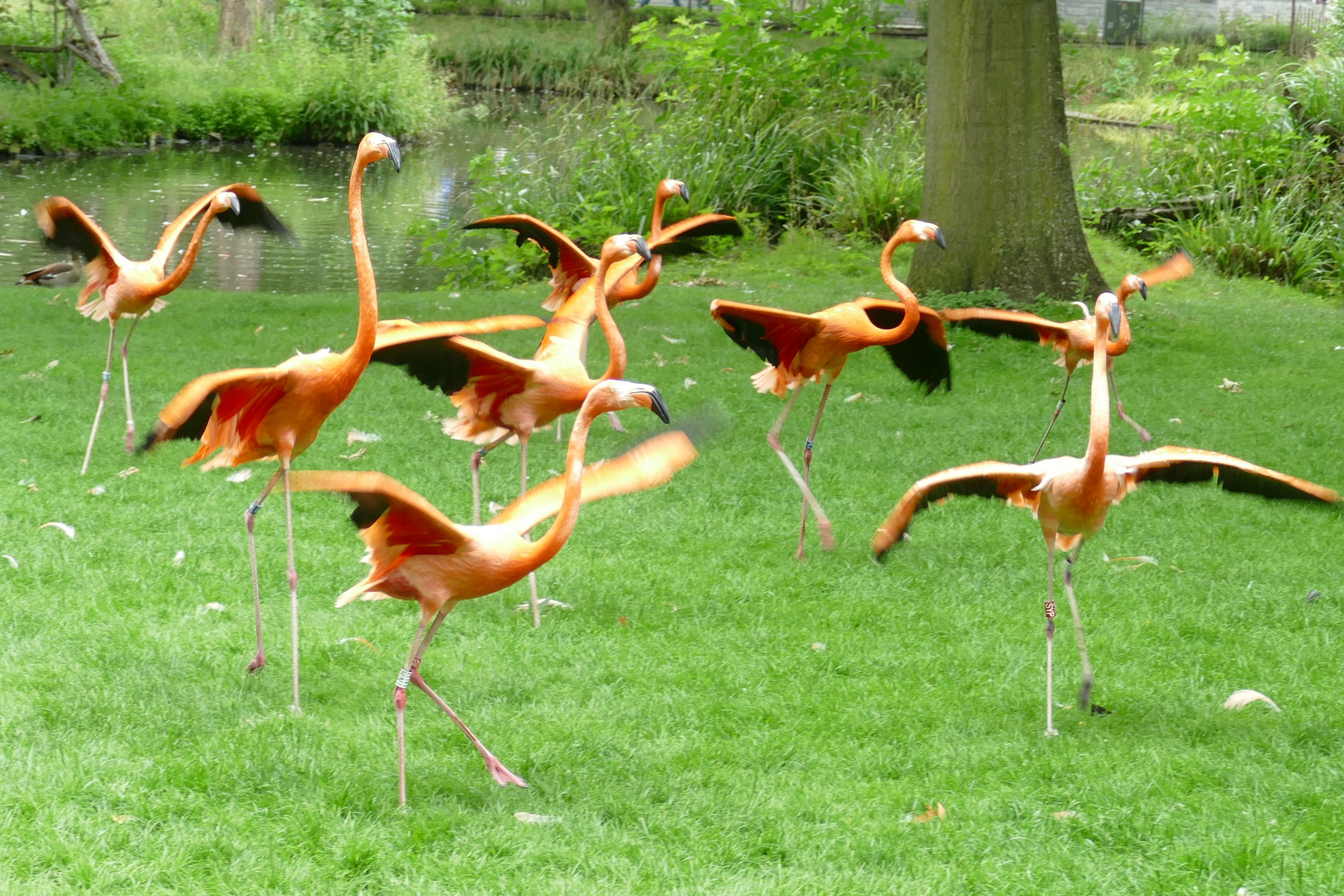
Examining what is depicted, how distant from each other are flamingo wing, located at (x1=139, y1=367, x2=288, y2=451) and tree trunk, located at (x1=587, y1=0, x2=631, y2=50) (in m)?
27.7

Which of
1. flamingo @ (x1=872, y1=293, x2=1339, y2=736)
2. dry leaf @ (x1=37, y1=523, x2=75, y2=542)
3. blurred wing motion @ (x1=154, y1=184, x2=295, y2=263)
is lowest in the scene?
dry leaf @ (x1=37, y1=523, x2=75, y2=542)

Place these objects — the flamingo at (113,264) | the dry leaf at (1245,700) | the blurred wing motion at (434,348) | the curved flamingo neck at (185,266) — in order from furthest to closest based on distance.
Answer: the flamingo at (113,264) < the curved flamingo neck at (185,266) < the blurred wing motion at (434,348) < the dry leaf at (1245,700)

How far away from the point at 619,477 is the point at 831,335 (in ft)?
8.04

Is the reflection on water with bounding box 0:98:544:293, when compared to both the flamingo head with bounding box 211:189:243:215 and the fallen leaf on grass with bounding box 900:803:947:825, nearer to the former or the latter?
the flamingo head with bounding box 211:189:243:215

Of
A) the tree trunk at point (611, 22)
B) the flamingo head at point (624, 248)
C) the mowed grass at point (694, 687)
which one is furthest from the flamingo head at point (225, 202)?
the tree trunk at point (611, 22)

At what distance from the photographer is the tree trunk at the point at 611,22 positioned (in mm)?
30875

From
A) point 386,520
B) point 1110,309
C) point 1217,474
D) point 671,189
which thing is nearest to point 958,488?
point 1110,309

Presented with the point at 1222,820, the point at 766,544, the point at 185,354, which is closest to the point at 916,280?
the point at 766,544

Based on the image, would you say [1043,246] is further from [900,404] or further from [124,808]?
[124,808]

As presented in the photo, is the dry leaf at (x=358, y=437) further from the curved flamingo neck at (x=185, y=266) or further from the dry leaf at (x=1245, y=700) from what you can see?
the dry leaf at (x=1245, y=700)

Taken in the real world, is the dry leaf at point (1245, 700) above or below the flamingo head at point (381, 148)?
below

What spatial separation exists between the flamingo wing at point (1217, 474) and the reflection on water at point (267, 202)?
9.75 m

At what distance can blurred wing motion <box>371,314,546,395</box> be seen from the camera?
16.4 ft

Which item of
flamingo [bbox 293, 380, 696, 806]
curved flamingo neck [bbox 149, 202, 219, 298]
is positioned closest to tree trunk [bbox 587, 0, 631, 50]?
curved flamingo neck [bbox 149, 202, 219, 298]
